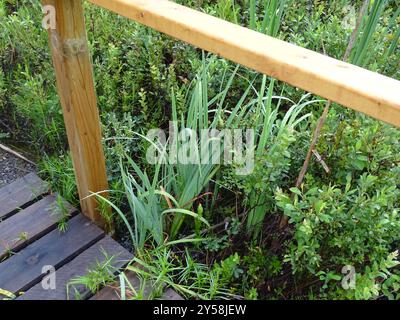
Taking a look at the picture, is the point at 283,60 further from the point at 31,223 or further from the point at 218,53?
the point at 31,223

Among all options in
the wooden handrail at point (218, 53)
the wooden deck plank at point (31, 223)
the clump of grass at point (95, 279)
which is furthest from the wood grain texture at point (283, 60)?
the wooden deck plank at point (31, 223)

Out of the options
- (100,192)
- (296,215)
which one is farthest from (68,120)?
(296,215)

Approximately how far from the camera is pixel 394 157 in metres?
1.69

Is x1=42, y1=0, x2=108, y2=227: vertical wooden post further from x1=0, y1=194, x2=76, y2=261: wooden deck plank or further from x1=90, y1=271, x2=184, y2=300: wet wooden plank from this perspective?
x1=90, y1=271, x2=184, y2=300: wet wooden plank

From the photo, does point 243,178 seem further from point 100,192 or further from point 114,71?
point 114,71

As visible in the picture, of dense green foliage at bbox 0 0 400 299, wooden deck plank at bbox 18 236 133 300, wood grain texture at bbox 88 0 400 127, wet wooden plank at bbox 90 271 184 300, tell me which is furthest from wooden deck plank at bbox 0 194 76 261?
wood grain texture at bbox 88 0 400 127

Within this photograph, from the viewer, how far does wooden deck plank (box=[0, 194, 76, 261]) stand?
199cm

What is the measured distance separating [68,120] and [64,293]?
69 cm

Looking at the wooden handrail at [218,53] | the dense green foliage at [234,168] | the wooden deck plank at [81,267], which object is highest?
the wooden handrail at [218,53]

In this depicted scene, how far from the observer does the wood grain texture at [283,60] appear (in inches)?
34.6

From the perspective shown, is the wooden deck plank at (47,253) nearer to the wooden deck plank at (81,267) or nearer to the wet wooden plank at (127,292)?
the wooden deck plank at (81,267)

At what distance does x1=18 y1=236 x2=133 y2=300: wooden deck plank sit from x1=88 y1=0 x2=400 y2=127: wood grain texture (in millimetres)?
1085

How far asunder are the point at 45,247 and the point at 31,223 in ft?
0.53
